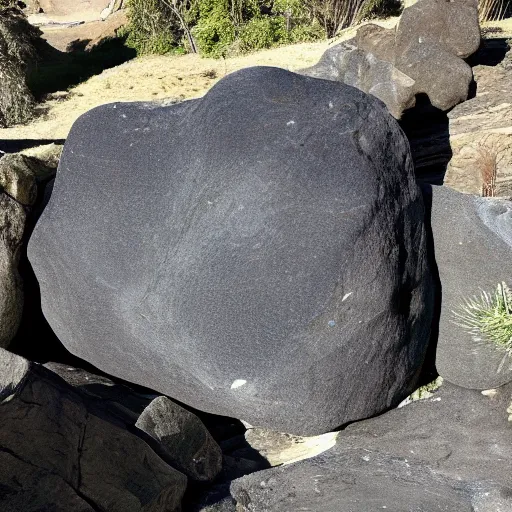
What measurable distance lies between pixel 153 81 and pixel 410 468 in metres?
6.12

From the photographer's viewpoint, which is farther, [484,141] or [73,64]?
[73,64]

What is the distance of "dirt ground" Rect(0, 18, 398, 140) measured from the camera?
23.8ft

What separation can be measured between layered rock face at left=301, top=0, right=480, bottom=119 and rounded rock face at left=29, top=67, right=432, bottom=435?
1.50 metres

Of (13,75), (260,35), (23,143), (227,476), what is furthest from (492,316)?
(13,75)

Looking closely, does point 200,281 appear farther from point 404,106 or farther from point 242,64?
point 242,64

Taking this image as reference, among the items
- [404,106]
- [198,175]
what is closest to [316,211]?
[198,175]

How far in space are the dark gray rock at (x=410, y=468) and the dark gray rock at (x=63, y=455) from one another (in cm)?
38

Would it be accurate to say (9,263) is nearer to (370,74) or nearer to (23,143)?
(370,74)

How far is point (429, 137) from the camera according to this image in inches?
162

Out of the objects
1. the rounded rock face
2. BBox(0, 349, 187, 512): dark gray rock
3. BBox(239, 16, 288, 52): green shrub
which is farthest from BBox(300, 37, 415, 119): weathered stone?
BBox(239, 16, 288, 52): green shrub

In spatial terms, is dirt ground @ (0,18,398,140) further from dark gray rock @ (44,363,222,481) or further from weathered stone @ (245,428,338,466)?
dark gray rock @ (44,363,222,481)

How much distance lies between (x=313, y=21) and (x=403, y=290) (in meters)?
6.60

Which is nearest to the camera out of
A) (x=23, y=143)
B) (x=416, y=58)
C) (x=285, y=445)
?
(x=285, y=445)

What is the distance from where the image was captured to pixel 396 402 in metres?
2.57
